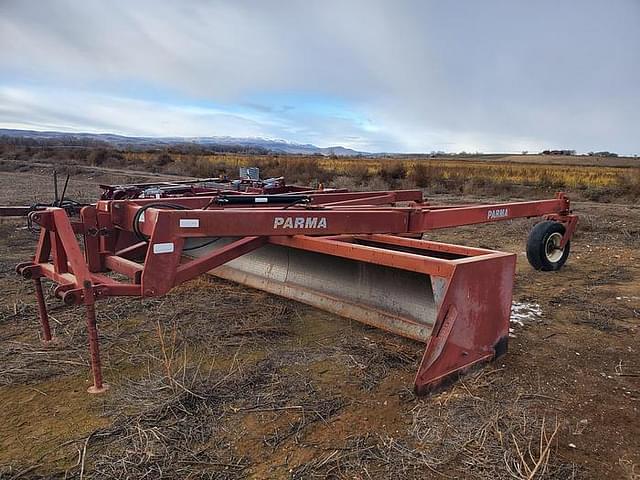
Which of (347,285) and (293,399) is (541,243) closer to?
(347,285)

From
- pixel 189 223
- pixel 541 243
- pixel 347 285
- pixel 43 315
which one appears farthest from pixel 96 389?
pixel 541 243

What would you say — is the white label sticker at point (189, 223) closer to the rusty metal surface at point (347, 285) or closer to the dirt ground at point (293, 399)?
the dirt ground at point (293, 399)

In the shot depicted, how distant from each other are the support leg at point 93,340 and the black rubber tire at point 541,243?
4.90 meters

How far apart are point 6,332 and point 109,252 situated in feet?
3.88

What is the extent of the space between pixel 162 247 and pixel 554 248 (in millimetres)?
5087

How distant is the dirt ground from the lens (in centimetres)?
238

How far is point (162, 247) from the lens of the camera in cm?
293

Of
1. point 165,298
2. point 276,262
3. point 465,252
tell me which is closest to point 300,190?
point 276,262

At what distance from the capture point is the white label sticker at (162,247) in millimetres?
2912

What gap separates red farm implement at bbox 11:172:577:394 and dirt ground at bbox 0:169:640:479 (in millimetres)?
193

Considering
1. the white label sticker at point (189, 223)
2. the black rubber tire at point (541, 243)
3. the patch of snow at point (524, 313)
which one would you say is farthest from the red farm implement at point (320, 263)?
the black rubber tire at point (541, 243)

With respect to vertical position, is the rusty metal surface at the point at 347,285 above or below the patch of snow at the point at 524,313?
above

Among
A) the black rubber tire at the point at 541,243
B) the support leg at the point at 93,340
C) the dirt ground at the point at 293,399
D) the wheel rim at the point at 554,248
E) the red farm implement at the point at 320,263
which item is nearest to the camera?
the dirt ground at the point at 293,399

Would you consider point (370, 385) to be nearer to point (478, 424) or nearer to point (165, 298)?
point (478, 424)
